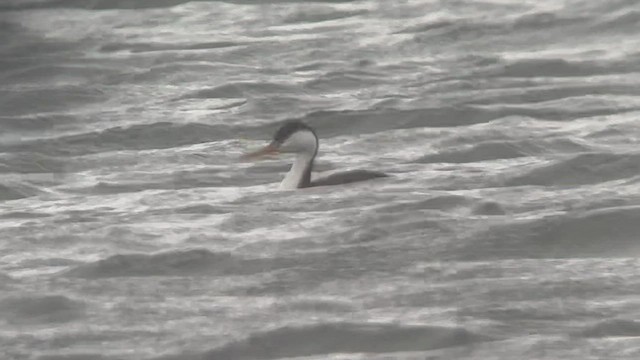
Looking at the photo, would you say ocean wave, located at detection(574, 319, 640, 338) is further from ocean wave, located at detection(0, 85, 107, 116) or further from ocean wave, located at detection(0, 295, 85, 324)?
ocean wave, located at detection(0, 85, 107, 116)

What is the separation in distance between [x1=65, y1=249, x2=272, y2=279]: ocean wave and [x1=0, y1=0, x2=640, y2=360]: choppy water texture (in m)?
0.02

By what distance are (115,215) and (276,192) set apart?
119cm

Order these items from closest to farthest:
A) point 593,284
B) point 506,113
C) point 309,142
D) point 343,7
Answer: point 593,284
point 309,142
point 506,113
point 343,7

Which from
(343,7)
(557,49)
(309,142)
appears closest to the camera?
(309,142)

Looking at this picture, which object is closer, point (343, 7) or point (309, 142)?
point (309, 142)

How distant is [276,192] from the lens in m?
13.5

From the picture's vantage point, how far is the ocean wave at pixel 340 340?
9.44 meters

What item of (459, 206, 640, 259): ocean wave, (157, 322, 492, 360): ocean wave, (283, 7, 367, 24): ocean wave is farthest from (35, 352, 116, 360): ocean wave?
(283, 7, 367, 24): ocean wave

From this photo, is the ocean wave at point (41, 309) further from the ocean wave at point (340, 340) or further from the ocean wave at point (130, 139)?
the ocean wave at point (130, 139)

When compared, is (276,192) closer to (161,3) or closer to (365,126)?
(365,126)

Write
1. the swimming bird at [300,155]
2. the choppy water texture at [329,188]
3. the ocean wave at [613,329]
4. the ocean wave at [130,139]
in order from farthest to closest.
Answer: the ocean wave at [130,139] < the swimming bird at [300,155] < the choppy water texture at [329,188] < the ocean wave at [613,329]

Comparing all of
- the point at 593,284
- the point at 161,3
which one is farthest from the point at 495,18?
the point at 593,284

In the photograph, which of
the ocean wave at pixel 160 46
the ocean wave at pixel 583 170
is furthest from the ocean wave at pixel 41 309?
the ocean wave at pixel 160 46

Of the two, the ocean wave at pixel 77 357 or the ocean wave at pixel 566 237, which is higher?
the ocean wave at pixel 77 357
